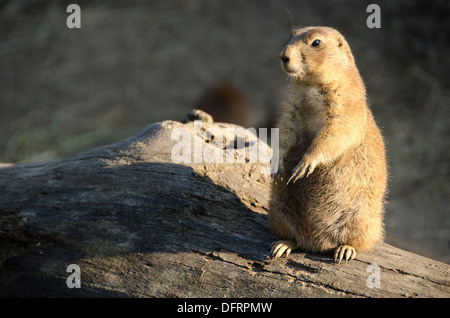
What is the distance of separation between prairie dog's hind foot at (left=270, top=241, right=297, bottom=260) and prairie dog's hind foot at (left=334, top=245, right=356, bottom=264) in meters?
0.35

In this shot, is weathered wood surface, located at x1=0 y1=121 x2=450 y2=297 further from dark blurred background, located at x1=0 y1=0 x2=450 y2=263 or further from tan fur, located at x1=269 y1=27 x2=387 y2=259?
dark blurred background, located at x1=0 y1=0 x2=450 y2=263

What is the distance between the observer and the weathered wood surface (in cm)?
345

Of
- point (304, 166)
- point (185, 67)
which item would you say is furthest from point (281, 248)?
point (185, 67)

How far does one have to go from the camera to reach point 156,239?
12.3 feet

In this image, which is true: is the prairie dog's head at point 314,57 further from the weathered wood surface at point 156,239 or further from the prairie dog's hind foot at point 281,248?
the prairie dog's hind foot at point 281,248

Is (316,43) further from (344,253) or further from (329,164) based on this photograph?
(344,253)

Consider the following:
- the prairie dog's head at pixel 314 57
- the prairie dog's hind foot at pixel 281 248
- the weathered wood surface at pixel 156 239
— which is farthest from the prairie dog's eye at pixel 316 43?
the prairie dog's hind foot at pixel 281 248

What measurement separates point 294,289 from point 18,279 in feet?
7.19

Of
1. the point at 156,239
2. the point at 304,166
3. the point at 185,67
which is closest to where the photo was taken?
the point at 304,166

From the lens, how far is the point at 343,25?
376 inches

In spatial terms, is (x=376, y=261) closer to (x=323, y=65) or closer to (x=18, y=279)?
(x=323, y=65)

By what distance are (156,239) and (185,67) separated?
21.7ft

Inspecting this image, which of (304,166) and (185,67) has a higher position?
(185,67)

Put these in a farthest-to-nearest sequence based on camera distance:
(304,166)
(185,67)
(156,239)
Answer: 1. (185,67)
2. (156,239)
3. (304,166)
